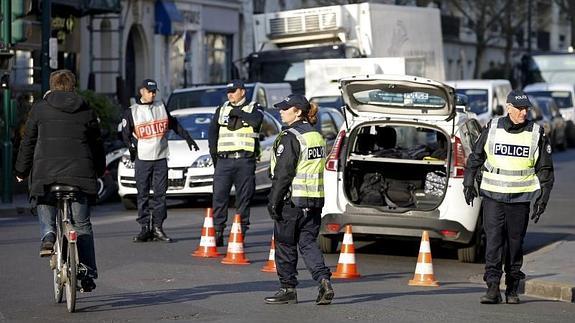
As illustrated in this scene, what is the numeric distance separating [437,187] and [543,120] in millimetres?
22084

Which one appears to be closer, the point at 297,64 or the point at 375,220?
the point at 375,220

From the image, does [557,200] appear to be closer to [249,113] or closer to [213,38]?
[249,113]

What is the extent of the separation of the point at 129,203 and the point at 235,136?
5740mm

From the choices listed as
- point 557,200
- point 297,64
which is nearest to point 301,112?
point 557,200

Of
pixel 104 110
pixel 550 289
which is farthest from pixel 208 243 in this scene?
pixel 104 110

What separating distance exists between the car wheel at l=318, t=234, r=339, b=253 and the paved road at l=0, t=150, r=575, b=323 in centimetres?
17

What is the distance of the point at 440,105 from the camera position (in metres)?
14.5

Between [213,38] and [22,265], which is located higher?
[213,38]

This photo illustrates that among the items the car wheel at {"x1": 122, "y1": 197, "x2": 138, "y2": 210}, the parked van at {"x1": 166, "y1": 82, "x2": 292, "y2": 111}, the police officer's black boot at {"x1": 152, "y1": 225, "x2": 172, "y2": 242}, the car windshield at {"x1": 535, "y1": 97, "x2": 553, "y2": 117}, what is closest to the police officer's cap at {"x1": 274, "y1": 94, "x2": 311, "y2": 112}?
the police officer's black boot at {"x1": 152, "y1": 225, "x2": 172, "y2": 242}

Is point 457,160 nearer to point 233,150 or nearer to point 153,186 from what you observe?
point 233,150

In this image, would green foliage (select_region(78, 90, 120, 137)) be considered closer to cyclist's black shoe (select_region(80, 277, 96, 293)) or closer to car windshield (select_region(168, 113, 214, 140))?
car windshield (select_region(168, 113, 214, 140))

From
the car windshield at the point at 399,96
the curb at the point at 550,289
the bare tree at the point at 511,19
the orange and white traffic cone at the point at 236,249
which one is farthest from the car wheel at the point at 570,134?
the curb at the point at 550,289

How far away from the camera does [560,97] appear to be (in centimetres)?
4556

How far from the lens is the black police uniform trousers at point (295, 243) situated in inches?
421
